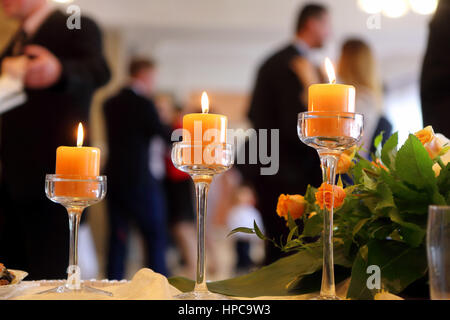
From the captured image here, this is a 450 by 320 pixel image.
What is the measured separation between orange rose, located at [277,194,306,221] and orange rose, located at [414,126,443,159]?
15cm

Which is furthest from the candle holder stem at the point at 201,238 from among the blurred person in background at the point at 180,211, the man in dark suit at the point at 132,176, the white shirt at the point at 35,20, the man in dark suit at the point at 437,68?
the blurred person in background at the point at 180,211

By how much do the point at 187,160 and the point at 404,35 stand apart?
246 inches

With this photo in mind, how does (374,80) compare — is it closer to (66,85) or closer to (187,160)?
(66,85)

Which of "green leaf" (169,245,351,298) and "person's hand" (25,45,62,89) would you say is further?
"person's hand" (25,45,62,89)

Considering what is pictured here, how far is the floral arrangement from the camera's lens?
57 cm

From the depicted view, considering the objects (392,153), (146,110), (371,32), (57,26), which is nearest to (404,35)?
(371,32)

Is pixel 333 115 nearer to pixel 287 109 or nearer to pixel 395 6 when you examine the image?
pixel 287 109

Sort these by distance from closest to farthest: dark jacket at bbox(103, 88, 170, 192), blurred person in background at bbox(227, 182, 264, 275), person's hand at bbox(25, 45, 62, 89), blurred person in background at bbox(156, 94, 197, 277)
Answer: person's hand at bbox(25, 45, 62, 89)
dark jacket at bbox(103, 88, 170, 192)
blurred person in background at bbox(156, 94, 197, 277)
blurred person in background at bbox(227, 182, 264, 275)

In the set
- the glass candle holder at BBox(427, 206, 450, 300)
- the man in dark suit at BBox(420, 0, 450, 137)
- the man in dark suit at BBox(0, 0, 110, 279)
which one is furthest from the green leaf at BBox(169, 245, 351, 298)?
the man in dark suit at BBox(0, 0, 110, 279)

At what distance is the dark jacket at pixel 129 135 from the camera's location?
327cm

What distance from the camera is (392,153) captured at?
0.65 metres

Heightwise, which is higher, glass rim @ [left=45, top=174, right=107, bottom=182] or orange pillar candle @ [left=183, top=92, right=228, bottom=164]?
orange pillar candle @ [left=183, top=92, right=228, bottom=164]

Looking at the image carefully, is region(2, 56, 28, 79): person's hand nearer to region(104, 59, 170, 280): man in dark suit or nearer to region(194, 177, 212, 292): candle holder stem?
region(194, 177, 212, 292): candle holder stem
